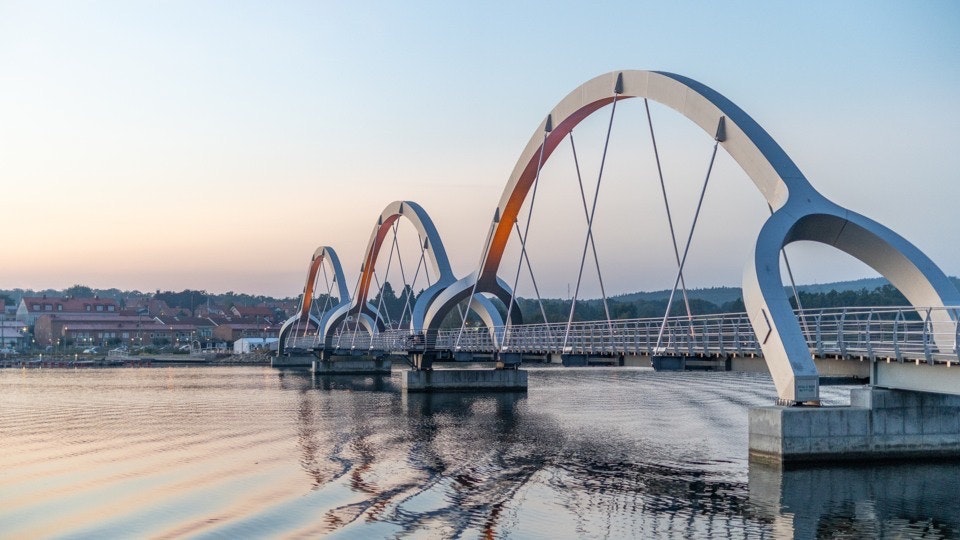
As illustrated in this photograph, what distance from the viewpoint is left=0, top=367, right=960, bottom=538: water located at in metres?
24.2

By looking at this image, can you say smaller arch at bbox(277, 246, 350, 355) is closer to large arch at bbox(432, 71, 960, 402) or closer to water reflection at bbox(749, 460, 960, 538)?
large arch at bbox(432, 71, 960, 402)

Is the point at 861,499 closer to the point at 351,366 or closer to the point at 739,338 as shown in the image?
the point at 739,338

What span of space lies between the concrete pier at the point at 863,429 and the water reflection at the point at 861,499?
1.44 ft

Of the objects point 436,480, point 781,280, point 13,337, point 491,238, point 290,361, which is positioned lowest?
point 436,480

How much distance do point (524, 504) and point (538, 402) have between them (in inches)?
1490

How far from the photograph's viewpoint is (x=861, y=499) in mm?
26891

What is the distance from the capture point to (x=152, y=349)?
7092 inches

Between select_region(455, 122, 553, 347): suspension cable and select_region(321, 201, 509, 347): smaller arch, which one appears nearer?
select_region(455, 122, 553, 347): suspension cable

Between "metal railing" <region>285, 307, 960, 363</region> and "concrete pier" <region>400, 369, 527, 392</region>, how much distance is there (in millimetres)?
1969

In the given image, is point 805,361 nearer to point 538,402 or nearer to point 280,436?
point 280,436

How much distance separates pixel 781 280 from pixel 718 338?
Result: 22.9ft

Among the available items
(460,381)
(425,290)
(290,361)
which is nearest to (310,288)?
(290,361)

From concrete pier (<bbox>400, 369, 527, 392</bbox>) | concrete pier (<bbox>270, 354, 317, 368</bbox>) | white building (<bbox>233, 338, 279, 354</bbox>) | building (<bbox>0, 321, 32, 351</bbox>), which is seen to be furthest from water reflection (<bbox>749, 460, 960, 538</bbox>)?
building (<bbox>0, 321, 32, 351</bbox>)

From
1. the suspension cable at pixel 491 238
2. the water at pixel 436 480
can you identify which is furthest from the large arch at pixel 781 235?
the suspension cable at pixel 491 238
